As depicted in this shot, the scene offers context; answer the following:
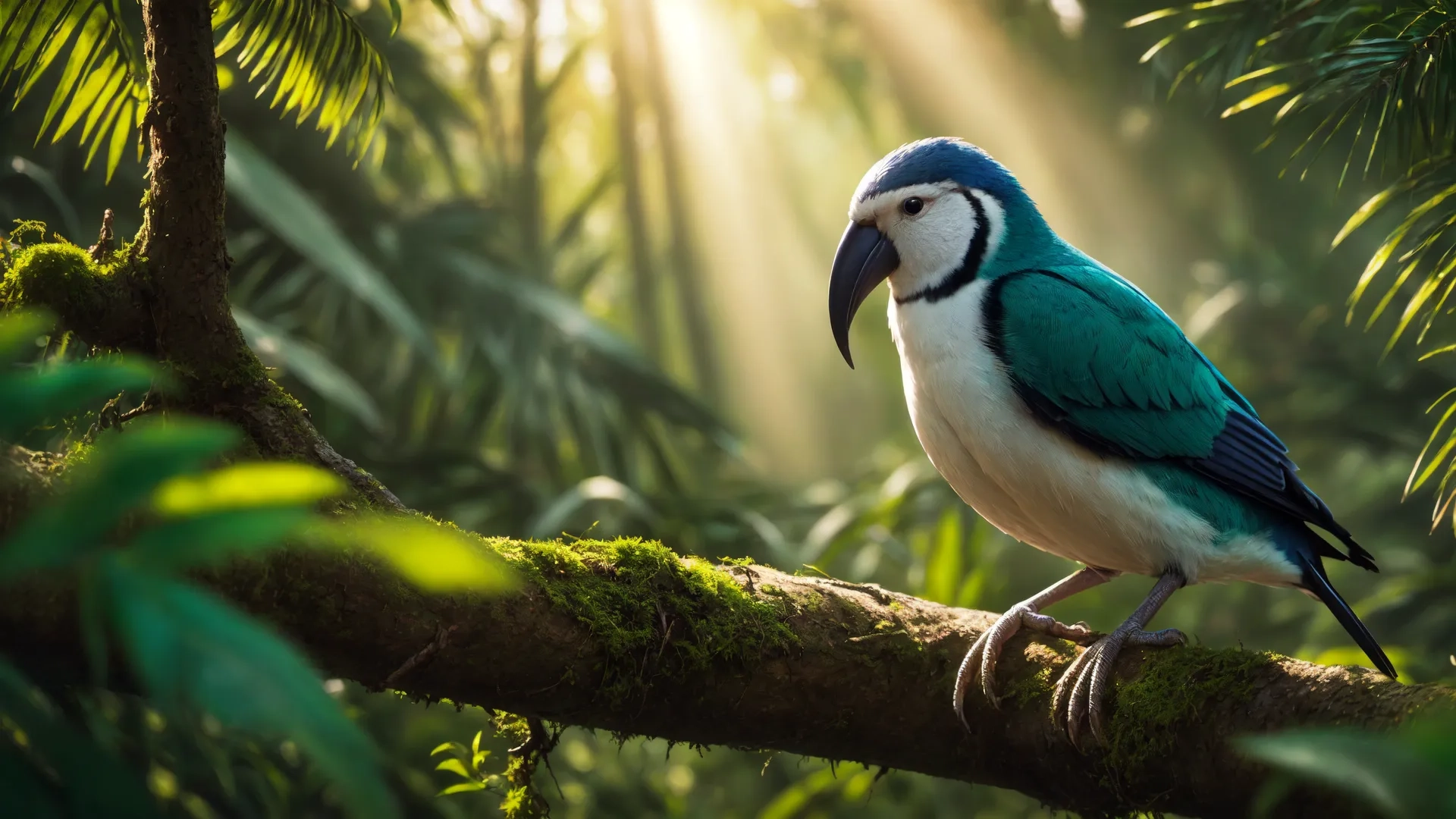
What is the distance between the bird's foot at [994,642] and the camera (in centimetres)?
278

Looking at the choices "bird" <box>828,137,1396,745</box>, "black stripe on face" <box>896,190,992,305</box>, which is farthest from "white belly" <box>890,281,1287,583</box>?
"black stripe on face" <box>896,190,992,305</box>

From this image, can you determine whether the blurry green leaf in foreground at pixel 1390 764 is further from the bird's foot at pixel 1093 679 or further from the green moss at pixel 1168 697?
the bird's foot at pixel 1093 679

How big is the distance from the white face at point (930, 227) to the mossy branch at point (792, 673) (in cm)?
106

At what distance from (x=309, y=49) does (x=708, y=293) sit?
23.6 ft

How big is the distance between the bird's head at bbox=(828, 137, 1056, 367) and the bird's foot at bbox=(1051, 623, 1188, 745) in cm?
118

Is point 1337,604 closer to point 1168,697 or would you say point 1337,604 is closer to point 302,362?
point 1168,697

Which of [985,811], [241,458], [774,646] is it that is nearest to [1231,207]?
[985,811]

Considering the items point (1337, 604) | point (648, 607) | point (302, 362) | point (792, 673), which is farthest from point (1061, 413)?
point (302, 362)

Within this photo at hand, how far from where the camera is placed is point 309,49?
2.59 meters

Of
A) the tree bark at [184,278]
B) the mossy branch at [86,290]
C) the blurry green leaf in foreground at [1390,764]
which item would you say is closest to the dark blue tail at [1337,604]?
the blurry green leaf in foreground at [1390,764]

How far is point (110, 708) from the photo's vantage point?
4727 millimetres

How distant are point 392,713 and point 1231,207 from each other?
24.0ft

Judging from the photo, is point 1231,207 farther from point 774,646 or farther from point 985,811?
point 774,646

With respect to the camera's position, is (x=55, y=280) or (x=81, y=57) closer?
(x=55, y=280)
